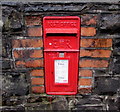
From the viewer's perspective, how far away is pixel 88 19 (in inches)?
45.9

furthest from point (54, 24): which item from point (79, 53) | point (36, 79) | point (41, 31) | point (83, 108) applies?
point (83, 108)

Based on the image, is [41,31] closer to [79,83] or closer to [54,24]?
[54,24]

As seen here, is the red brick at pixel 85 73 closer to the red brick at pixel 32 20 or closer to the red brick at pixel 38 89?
the red brick at pixel 38 89

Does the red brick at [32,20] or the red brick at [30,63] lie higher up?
the red brick at [32,20]

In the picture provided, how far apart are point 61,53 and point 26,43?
274 millimetres

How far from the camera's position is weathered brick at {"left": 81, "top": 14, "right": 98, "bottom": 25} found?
1160 mm

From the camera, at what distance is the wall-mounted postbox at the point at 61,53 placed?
1147 mm

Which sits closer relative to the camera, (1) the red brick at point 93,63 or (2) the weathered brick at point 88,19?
(2) the weathered brick at point 88,19

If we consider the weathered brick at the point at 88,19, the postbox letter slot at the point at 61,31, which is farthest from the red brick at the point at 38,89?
the weathered brick at the point at 88,19

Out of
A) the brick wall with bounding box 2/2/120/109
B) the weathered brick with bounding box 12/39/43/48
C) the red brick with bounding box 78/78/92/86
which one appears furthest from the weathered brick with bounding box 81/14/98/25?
the red brick with bounding box 78/78/92/86

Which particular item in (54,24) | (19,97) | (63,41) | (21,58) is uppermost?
(54,24)

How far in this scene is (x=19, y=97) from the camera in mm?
1350

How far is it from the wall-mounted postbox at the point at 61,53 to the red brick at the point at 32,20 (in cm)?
6

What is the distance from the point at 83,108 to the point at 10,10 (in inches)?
38.5
